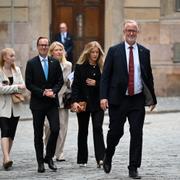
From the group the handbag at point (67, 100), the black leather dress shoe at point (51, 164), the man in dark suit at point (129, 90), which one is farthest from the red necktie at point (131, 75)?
the handbag at point (67, 100)

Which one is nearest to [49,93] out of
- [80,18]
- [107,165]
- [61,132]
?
[107,165]

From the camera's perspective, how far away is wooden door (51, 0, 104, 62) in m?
23.1

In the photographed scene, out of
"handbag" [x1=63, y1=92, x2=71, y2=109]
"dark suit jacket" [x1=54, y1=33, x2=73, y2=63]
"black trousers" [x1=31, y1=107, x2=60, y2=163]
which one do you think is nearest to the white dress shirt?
"black trousers" [x1=31, y1=107, x2=60, y2=163]

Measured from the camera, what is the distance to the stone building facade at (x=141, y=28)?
2194 centimetres

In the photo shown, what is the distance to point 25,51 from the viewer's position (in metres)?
22.0

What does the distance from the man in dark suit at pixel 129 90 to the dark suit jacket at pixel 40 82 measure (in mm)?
956

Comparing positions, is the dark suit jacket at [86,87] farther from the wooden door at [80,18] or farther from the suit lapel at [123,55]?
the wooden door at [80,18]

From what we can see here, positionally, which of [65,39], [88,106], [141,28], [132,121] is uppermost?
[141,28]

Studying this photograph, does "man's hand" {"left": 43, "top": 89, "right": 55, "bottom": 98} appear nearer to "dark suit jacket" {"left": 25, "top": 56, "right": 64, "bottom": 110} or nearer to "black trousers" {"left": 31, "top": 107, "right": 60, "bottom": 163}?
"dark suit jacket" {"left": 25, "top": 56, "right": 64, "bottom": 110}

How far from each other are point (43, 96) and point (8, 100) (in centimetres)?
88

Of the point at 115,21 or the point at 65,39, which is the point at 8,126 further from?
the point at 115,21

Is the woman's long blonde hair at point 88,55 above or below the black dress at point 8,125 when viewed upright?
above

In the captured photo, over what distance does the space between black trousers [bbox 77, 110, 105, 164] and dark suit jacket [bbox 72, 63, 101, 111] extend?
129mm

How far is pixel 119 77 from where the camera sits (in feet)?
35.3
